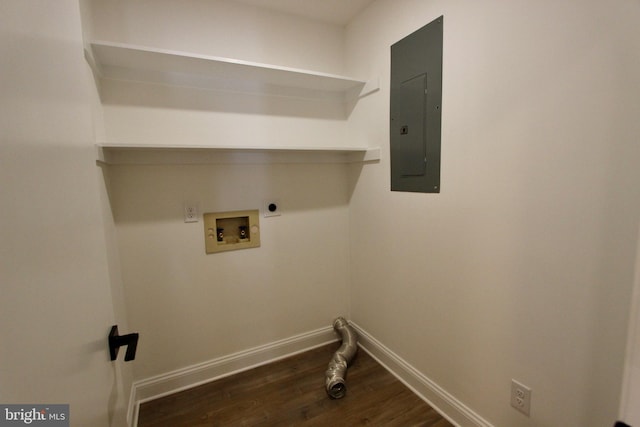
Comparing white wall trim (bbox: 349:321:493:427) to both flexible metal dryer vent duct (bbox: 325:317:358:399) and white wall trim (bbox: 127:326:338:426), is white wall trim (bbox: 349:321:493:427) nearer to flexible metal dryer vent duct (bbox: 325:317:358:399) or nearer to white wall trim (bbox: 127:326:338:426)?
flexible metal dryer vent duct (bbox: 325:317:358:399)

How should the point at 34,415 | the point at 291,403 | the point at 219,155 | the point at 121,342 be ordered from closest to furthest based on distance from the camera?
the point at 34,415
the point at 121,342
the point at 291,403
the point at 219,155

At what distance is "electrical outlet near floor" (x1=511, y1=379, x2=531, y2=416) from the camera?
1249mm

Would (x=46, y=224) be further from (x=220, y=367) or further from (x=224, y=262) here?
(x=220, y=367)

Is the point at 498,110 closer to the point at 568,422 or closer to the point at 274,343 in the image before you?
the point at 568,422

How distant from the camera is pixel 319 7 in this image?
6.40ft

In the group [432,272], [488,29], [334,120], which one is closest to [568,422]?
[432,272]

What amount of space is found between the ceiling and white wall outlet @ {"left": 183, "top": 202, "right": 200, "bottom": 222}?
1.37 m

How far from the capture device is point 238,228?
2.03 meters

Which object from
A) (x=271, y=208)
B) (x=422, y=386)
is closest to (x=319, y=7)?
(x=271, y=208)

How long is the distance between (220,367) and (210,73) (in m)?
1.97

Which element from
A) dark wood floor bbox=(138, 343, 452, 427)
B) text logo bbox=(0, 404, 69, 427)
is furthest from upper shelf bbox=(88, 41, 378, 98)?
dark wood floor bbox=(138, 343, 452, 427)

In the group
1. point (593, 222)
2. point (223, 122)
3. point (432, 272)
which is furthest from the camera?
point (223, 122)

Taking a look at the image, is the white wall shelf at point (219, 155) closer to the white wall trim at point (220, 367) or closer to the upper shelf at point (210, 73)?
the upper shelf at point (210, 73)

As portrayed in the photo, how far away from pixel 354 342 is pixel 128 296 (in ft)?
5.22
